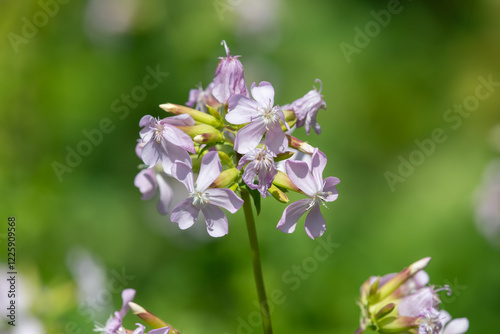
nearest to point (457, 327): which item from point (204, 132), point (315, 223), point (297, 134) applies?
point (315, 223)

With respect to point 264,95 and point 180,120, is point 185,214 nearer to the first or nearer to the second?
point 180,120

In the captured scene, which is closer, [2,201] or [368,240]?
[2,201]

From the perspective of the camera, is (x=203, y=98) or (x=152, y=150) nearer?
(x=152, y=150)

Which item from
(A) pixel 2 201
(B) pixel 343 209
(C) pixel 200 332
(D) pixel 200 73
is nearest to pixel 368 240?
(B) pixel 343 209

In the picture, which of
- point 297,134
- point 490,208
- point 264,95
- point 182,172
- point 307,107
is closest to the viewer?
point 182,172

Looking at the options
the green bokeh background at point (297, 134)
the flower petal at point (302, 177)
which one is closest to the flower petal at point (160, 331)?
the flower petal at point (302, 177)

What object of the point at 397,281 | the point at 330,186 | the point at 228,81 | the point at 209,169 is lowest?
the point at 397,281

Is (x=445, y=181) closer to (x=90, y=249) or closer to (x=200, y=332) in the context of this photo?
(x=200, y=332)

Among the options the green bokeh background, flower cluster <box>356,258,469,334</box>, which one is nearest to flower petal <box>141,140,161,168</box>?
flower cluster <box>356,258,469,334</box>
